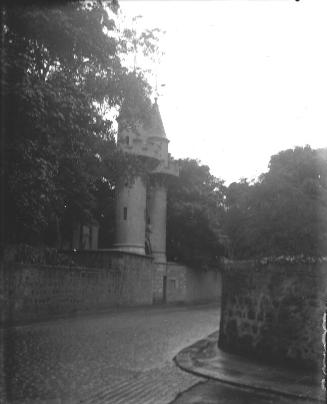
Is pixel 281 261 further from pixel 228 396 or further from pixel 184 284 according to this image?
pixel 184 284

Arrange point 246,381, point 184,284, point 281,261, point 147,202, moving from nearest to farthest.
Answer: point 246,381 < point 281,261 < point 147,202 < point 184,284

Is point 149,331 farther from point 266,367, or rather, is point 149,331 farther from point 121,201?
point 121,201

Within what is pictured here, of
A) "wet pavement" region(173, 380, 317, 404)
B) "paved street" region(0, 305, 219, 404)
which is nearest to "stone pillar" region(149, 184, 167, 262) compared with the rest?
"paved street" region(0, 305, 219, 404)

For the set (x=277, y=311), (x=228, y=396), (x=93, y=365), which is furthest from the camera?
(x=277, y=311)

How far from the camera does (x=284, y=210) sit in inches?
1501

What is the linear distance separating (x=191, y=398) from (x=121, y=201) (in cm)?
3143

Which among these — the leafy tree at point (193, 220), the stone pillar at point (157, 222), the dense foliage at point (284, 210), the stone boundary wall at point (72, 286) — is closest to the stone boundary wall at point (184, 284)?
the stone pillar at point (157, 222)

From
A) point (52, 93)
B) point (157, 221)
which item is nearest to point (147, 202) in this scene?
point (157, 221)

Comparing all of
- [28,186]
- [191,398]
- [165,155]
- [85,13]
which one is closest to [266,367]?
[191,398]

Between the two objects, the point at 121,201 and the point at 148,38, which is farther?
the point at 121,201

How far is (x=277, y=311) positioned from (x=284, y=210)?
28694mm

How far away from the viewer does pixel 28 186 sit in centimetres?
1027

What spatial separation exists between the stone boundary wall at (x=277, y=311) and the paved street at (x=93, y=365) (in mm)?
1512

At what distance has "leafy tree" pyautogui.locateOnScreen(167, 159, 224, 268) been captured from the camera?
42.8 meters
